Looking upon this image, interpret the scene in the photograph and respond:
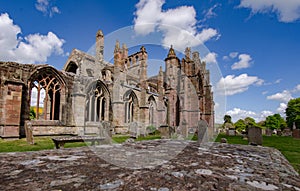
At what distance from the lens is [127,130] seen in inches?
707

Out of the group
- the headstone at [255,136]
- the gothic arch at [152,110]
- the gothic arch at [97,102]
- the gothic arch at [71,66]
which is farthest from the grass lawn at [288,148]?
the gothic arch at [71,66]

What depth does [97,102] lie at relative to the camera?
54.1 feet

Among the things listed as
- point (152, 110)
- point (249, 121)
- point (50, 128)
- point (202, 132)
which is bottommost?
point (249, 121)

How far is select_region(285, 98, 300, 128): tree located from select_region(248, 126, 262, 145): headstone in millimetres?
43591

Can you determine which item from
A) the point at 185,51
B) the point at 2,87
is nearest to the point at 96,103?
the point at 2,87

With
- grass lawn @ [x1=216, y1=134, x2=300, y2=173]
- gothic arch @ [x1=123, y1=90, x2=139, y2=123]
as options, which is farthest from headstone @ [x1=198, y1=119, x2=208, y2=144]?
gothic arch @ [x1=123, y1=90, x2=139, y2=123]

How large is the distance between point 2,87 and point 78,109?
4698mm

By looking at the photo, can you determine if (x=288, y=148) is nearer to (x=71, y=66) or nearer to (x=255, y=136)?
(x=255, y=136)

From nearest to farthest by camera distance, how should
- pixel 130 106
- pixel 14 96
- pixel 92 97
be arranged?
pixel 14 96 → pixel 92 97 → pixel 130 106

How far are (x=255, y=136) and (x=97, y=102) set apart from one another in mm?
12860

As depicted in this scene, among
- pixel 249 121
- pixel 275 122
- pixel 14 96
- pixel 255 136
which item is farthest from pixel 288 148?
pixel 249 121

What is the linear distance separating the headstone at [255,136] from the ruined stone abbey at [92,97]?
2730 mm

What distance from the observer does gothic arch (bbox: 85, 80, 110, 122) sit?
15305mm

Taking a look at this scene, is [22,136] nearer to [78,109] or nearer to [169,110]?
[78,109]
